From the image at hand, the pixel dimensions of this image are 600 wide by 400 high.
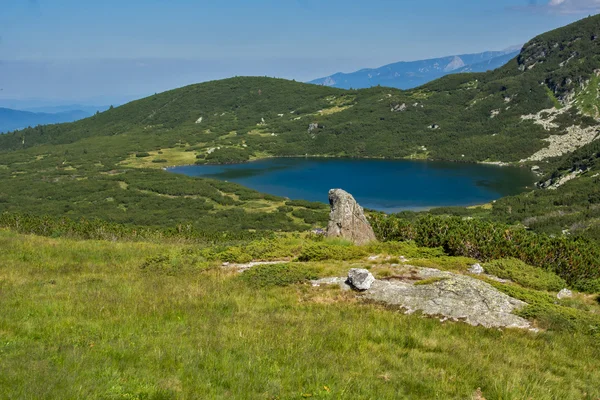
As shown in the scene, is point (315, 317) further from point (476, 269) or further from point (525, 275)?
point (525, 275)

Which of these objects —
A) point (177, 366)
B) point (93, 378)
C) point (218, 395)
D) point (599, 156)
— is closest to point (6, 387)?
point (93, 378)

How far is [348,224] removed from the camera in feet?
89.0

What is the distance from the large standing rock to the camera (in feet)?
88.1

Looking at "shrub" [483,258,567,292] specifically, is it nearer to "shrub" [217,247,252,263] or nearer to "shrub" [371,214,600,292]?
"shrub" [371,214,600,292]

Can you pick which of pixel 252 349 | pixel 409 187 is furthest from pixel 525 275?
pixel 409 187

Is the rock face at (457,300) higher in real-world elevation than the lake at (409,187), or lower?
higher

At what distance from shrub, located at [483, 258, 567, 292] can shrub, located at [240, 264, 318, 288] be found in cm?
842

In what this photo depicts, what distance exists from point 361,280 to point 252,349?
6621 mm

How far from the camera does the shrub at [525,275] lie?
17.5 meters

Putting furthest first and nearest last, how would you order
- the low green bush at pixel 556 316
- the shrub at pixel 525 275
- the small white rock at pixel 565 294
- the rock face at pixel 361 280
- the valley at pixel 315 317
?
the shrub at pixel 525 275 < the small white rock at pixel 565 294 < the rock face at pixel 361 280 < the low green bush at pixel 556 316 < the valley at pixel 315 317

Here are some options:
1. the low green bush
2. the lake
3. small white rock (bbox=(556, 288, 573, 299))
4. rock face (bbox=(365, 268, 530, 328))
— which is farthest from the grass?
the lake

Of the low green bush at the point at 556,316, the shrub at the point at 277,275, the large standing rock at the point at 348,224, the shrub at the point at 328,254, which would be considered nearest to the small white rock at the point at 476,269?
the low green bush at the point at 556,316

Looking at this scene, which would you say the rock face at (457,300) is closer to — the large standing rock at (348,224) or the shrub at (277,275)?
the shrub at (277,275)

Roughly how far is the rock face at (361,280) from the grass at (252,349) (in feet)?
1.82
